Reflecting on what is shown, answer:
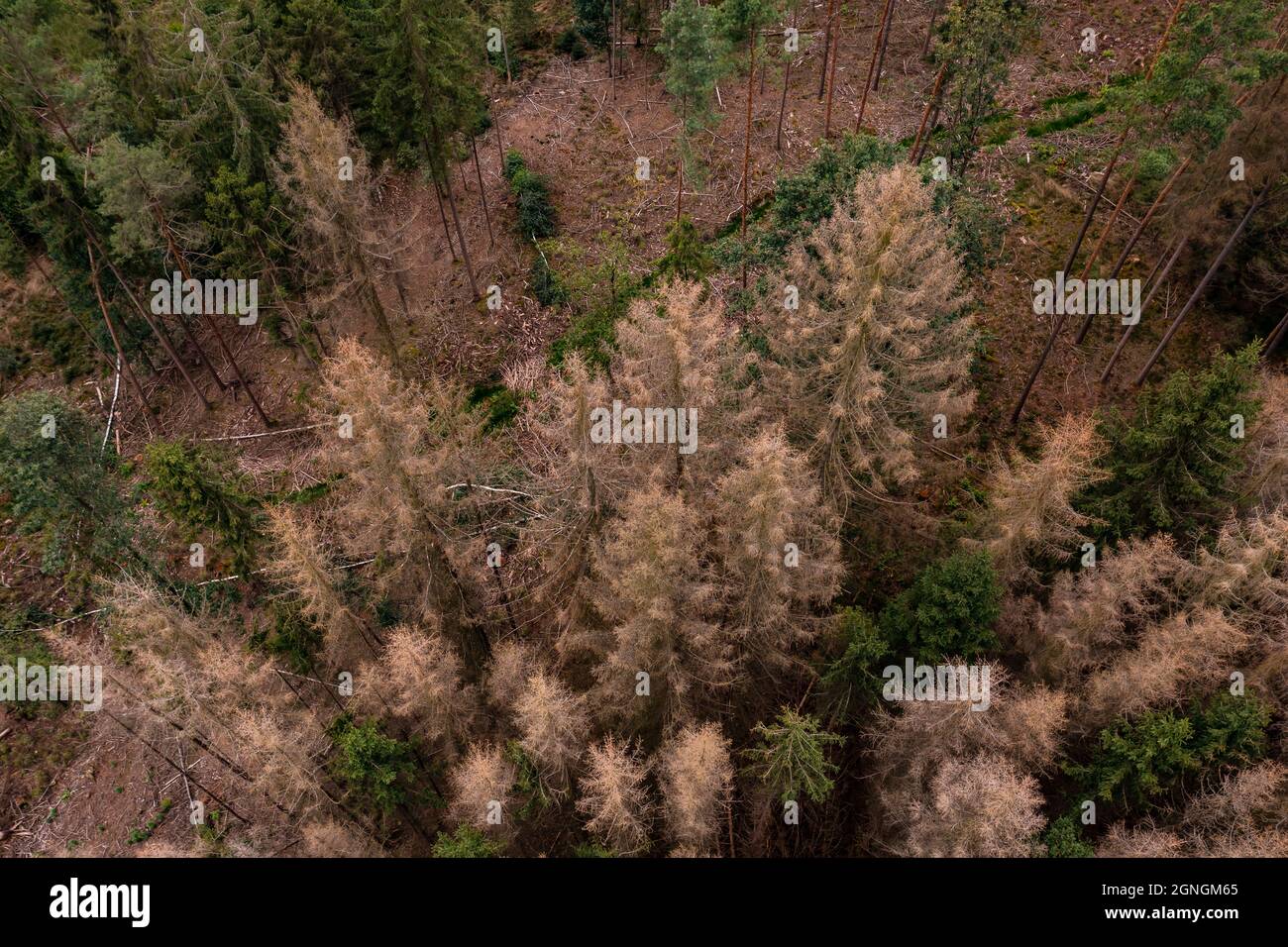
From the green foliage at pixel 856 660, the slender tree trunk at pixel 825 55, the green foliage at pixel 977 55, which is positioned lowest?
the green foliage at pixel 856 660

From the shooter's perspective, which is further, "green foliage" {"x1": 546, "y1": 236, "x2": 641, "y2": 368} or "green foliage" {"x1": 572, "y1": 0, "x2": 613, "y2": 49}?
"green foliage" {"x1": 572, "y1": 0, "x2": 613, "y2": 49}

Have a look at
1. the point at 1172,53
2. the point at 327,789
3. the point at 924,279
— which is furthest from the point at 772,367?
the point at 327,789

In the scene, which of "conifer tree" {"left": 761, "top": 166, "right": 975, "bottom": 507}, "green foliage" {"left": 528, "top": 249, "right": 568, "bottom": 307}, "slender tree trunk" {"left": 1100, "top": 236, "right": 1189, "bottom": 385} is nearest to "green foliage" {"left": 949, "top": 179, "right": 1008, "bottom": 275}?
"conifer tree" {"left": 761, "top": 166, "right": 975, "bottom": 507}

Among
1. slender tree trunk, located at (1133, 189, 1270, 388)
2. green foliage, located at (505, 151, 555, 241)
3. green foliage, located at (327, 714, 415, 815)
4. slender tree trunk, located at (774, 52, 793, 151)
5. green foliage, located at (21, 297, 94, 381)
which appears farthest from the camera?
slender tree trunk, located at (774, 52, 793, 151)

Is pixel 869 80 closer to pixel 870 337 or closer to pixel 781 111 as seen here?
pixel 781 111

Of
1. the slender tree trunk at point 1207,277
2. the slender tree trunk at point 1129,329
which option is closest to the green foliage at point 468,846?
the slender tree trunk at point 1129,329

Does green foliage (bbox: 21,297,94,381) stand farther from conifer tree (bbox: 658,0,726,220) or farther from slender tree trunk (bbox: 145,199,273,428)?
conifer tree (bbox: 658,0,726,220)

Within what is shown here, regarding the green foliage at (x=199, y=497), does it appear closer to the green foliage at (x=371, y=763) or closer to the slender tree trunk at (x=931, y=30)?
the green foliage at (x=371, y=763)
